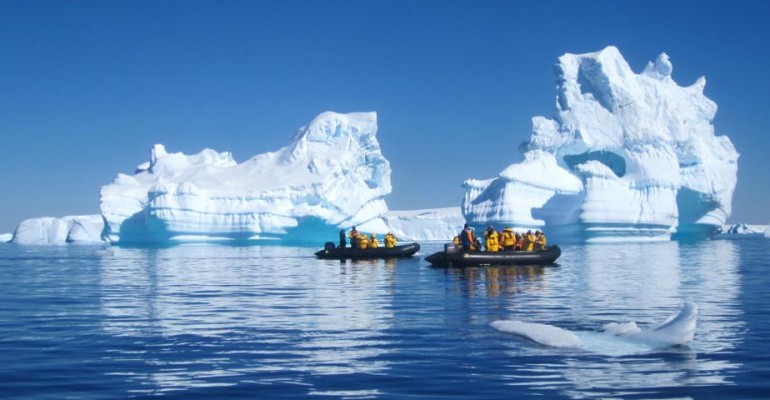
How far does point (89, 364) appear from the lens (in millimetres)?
7371

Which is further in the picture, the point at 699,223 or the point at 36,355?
the point at 699,223

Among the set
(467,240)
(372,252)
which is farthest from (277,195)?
(467,240)

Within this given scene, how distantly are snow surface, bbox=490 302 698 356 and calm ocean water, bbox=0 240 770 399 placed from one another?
0.14m

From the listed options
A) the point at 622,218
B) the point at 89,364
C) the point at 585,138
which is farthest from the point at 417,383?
the point at 585,138

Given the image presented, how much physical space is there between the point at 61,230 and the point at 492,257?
66507mm

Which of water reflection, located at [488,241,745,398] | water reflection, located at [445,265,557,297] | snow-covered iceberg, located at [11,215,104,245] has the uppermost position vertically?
snow-covered iceberg, located at [11,215,104,245]

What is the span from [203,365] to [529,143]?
145ft

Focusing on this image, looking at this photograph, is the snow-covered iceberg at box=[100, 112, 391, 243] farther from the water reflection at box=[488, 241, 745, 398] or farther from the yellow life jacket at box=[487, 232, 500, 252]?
the water reflection at box=[488, 241, 745, 398]

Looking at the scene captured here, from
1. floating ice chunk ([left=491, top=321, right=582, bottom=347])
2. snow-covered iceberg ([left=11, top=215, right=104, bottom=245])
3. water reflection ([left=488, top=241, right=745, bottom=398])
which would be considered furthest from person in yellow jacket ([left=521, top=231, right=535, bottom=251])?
snow-covered iceberg ([left=11, top=215, right=104, bottom=245])

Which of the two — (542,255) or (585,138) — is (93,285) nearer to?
(542,255)

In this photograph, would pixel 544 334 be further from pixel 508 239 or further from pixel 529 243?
pixel 529 243

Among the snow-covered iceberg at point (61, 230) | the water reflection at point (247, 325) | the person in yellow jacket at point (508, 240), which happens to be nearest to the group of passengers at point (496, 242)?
the person in yellow jacket at point (508, 240)

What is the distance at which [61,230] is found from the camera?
3147 inches

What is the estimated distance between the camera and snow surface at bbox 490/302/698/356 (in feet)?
25.7
